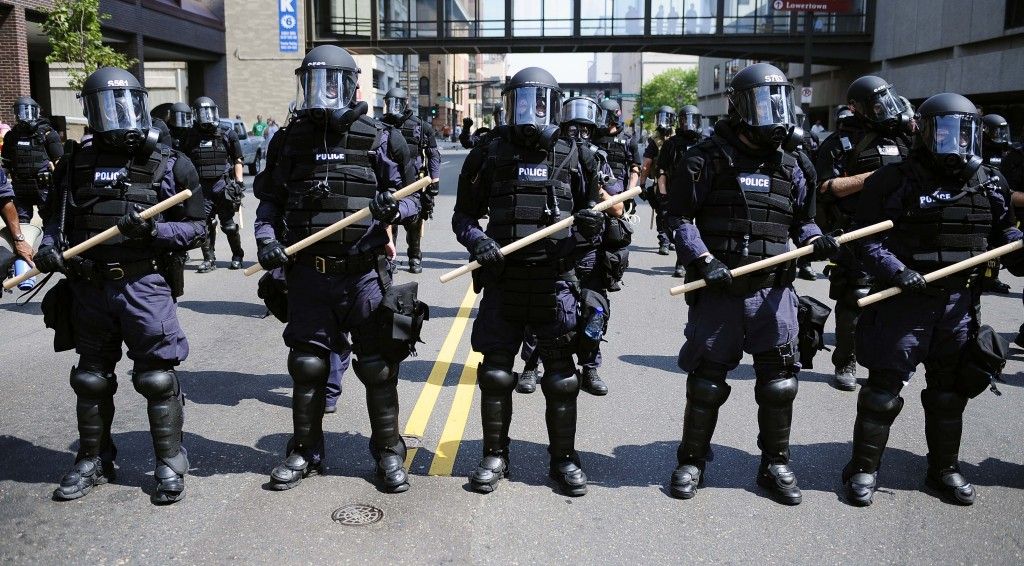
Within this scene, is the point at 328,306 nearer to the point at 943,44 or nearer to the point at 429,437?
the point at 429,437

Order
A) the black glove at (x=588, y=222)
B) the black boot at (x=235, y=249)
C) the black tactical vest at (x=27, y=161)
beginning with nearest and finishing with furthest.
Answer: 1. the black glove at (x=588, y=222)
2. the black boot at (x=235, y=249)
3. the black tactical vest at (x=27, y=161)

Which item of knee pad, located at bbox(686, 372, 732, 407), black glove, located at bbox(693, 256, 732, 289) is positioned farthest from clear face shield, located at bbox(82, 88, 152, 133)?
knee pad, located at bbox(686, 372, 732, 407)

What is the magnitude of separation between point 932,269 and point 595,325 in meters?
1.66

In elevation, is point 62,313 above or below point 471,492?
above

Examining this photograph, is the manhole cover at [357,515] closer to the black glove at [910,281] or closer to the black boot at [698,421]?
the black boot at [698,421]

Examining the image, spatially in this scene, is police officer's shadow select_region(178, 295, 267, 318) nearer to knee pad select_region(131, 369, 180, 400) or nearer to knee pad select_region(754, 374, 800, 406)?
knee pad select_region(131, 369, 180, 400)

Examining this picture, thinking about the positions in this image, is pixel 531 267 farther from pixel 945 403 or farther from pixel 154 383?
pixel 945 403

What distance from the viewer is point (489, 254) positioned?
4488 mm

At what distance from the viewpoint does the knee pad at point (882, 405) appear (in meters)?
4.59

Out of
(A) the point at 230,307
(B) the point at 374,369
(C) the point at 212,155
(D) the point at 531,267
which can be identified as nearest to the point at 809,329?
(D) the point at 531,267

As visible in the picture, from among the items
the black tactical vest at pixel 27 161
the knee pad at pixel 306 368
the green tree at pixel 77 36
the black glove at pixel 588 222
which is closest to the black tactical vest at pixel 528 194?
the black glove at pixel 588 222

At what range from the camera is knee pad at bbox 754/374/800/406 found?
15.0 ft

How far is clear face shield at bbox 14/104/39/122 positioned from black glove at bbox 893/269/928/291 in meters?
11.4

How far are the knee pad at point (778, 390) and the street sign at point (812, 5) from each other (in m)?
30.0
